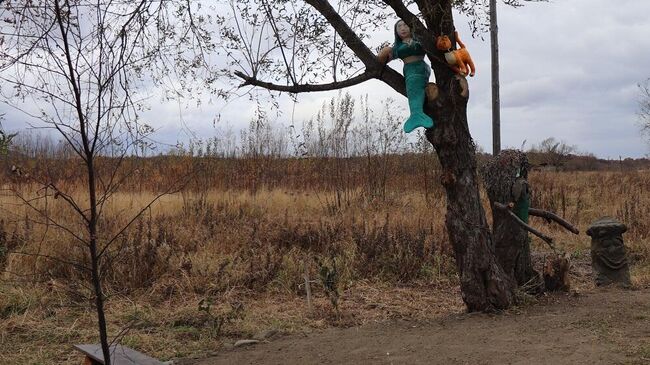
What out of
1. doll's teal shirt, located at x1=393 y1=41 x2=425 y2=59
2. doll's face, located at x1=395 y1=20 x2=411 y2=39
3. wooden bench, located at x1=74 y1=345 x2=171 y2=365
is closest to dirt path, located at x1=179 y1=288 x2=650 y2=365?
wooden bench, located at x1=74 y1=345 x2=171 y2=365

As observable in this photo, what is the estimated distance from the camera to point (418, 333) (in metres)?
5.25

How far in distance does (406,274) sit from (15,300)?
174 inches

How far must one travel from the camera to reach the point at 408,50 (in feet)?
17.7

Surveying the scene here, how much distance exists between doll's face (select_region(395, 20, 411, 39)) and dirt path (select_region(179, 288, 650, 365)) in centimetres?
253

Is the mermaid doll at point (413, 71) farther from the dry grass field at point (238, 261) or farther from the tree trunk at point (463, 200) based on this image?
the dry grass field at point (238, 261)

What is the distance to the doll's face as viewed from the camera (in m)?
5.35

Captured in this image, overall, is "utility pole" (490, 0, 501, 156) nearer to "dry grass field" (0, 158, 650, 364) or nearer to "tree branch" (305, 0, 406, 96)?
"dry grass field" (0, 158, 650, 364)

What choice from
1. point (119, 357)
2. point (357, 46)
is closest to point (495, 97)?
point (357, 46)

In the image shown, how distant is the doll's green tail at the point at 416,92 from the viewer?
5.29 m

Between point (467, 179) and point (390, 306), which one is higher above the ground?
point (467, 179)

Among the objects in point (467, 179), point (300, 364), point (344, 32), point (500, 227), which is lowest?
point (300, 364)

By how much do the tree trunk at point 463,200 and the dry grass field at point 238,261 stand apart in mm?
668

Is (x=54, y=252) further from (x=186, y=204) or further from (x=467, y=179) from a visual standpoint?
(x=467, y=179)

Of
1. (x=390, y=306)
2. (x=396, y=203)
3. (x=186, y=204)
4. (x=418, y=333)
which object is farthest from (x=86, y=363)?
(x=396, y=203)
